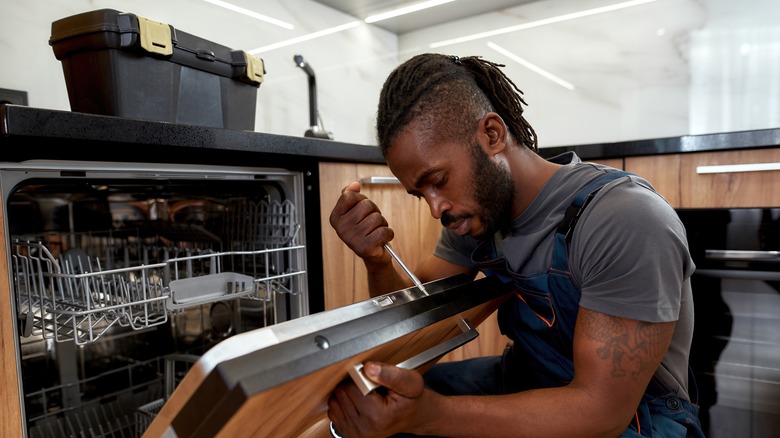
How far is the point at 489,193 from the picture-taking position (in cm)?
88

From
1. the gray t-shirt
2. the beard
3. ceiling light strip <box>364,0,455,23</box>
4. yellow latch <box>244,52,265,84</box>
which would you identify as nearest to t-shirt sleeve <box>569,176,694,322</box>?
the gray t-shirt

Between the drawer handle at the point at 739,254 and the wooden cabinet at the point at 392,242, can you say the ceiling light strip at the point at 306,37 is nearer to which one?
the wooden cabinet at the point at 392,242

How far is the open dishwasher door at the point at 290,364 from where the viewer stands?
1.36 ft

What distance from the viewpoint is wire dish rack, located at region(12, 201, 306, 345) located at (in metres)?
0.86

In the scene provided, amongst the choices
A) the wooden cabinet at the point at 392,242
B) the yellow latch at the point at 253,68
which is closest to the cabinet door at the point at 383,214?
the wooden cabinet at the point at 392,242

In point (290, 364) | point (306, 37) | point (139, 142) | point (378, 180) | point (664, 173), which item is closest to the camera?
point (290, 364)

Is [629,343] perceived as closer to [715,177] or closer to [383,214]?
[383,214]

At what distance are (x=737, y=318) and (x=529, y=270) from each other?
0.93 metres

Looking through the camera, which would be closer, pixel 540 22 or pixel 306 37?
pixel 306 37

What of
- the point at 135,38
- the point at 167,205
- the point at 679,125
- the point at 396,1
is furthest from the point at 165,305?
the point at 679,125

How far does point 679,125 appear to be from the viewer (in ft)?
6.53

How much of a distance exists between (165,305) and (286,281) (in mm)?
337

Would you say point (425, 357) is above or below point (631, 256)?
below

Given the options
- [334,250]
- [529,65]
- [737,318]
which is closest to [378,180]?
[334,250]
